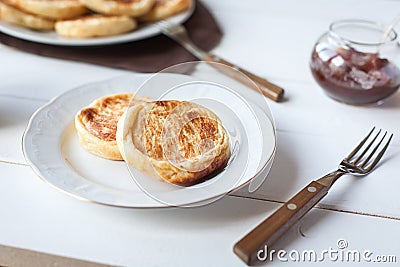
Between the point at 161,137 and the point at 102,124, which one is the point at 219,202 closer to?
the point at 161,137

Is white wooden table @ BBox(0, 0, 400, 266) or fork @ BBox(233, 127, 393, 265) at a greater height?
fork @ BBox(233, 127, 393, 265)

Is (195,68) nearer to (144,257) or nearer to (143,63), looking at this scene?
(143,63)

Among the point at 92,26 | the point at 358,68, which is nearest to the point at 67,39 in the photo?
the point at 92,26

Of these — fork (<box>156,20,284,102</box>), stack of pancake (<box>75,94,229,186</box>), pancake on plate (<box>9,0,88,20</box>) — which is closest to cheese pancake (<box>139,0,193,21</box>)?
fork (<box>156,20,284,102</box>)

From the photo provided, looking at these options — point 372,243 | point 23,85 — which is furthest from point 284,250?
point 23,85

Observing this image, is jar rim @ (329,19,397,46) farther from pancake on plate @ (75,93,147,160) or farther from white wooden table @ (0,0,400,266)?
pancake on plate @ (75,93,147,160)

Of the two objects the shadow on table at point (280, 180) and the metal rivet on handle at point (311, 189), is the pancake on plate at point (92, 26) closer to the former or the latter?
the shadow on table at point (280, 180)

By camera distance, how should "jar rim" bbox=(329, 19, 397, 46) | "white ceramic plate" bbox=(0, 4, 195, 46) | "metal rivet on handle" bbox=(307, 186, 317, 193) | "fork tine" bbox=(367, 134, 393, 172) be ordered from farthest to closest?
1. "white ceramic plate" bbox=(0, 4, 195, 46)
2. "jar rim" bbox=(329, 19, 397, 46)
3. "fork tine" bbox=(367, 134, 393, 172)
4. "metal rivet on handle" bbox=(307, 186, 317, 193)
